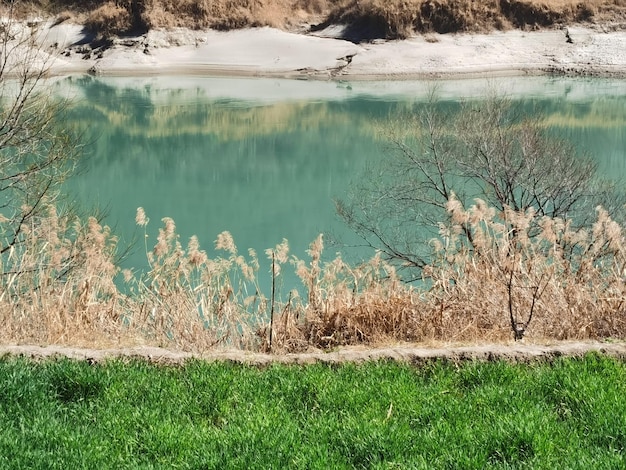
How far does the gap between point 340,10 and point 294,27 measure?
332cm

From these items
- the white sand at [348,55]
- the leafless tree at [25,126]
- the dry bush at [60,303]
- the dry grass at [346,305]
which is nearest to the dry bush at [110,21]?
the white sand at [348,55]

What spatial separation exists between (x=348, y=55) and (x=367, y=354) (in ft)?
132

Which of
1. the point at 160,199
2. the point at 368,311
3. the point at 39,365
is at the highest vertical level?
the point at 39,365

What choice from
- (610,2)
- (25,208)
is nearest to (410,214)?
(25,208)

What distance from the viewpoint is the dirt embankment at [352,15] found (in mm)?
46031

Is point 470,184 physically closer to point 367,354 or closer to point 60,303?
point 60,303

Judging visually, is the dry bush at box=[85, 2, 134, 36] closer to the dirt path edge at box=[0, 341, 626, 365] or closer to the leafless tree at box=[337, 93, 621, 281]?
the leafless tree at box=[337, 93, 621, 281]

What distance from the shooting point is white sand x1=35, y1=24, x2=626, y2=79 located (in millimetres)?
41531

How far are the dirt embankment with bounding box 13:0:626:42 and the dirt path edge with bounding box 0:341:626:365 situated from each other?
42.0 metres

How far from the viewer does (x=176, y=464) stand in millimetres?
3777

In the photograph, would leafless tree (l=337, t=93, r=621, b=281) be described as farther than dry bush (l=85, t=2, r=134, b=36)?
No

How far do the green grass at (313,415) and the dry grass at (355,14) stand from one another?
42079mm

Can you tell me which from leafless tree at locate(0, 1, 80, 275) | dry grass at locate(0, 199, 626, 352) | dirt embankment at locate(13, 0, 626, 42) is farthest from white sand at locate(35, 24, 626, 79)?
dry grass at locate(0, 199, 626, 352)

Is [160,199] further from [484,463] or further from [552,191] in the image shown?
[484,463]
